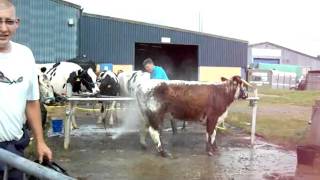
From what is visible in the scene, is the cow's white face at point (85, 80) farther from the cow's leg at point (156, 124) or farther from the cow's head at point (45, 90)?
the cow's leg at point (156, 124)

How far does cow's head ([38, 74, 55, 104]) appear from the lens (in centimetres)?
1323

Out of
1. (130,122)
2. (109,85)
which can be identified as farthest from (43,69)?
(130,122)

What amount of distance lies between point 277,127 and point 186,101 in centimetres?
591

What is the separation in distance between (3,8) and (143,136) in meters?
8.46


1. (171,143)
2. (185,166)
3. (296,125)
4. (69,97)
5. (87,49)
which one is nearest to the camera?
(185,166)

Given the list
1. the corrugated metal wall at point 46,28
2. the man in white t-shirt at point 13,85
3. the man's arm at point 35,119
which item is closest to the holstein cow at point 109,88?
the man's arm at point 35,119

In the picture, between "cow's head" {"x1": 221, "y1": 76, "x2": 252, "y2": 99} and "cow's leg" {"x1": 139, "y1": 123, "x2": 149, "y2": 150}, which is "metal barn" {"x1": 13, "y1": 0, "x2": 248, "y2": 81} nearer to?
"cow's leg" {"x1": 139, "y1": 123, "x2": 149, "y2": 150}

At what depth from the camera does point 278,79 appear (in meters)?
60.3

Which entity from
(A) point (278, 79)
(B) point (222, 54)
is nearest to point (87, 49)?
(B) point (222, 54)

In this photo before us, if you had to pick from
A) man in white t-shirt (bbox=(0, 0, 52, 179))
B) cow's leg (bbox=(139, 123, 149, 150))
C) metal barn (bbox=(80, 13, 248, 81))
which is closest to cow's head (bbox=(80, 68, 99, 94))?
cow's leg (bbox=(139, 123, 149, 150))

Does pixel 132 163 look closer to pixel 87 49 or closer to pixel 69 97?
pixel 69 97

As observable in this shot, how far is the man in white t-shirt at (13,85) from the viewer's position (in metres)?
3.61

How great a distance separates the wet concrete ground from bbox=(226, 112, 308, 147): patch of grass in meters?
0.78

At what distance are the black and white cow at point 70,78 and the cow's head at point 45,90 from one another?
317 millimetres
